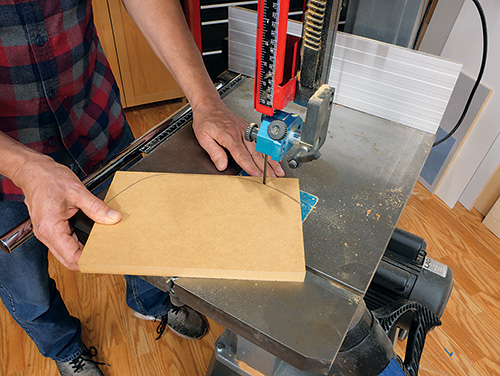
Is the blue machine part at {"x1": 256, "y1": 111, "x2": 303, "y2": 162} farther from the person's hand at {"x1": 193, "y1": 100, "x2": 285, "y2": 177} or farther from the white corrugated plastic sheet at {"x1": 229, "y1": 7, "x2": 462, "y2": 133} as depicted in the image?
the white corrugated plastic sheet at {"x1": 229, "y1": 7, "x2": 462, "y2": 133}

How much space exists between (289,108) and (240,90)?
0.19m

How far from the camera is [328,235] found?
2.59 feet

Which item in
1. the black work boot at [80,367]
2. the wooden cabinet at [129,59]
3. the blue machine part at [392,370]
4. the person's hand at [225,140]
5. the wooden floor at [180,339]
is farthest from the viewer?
the wooden cabinet at [129,59]

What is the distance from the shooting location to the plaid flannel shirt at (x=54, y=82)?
33.7 inches

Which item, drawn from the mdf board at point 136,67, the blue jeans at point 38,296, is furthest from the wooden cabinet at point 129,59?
the blue jeans at point 38,296

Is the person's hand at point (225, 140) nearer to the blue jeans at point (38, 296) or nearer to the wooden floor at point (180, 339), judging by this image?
the blue jeans at point (38, 296)

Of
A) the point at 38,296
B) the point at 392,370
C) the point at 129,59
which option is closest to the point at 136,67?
the point at 129,59

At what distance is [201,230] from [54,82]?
0.58m

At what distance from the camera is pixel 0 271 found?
3.42 feet

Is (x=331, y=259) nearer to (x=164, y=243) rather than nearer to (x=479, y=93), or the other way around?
(x=164, y=243)

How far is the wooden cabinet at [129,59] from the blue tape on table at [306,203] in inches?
79.0

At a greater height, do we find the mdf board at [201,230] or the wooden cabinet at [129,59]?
the mdf board at [201,230]

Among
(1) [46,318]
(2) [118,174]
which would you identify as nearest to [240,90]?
(2) [118,174]

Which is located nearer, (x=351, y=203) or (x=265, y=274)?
(x=265, y=274)
